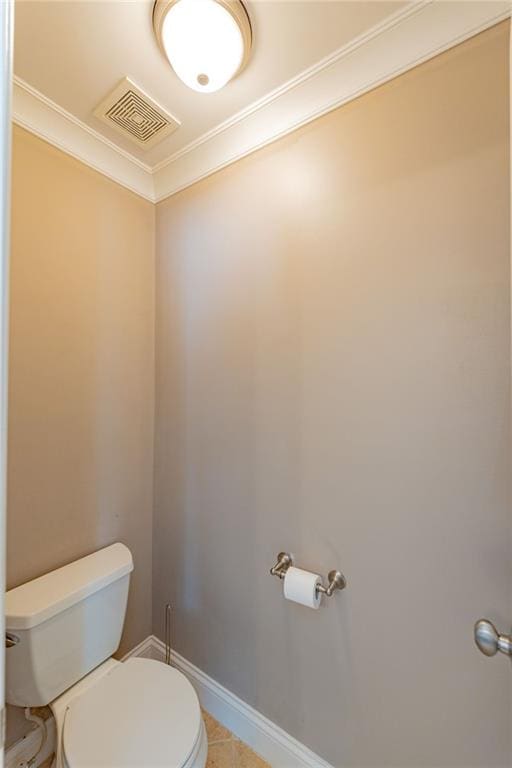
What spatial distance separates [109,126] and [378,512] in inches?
68.9

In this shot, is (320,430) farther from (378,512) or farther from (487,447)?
(487,447)

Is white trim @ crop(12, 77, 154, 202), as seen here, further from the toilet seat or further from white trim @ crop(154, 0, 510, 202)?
the toilet seat

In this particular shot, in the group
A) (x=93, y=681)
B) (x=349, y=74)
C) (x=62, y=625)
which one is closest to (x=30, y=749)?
(x=93, y=681)

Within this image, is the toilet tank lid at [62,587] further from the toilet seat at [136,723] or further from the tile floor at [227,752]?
the tile floor at [227,752]

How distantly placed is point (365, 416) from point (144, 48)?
4.38ft

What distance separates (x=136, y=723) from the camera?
98cm

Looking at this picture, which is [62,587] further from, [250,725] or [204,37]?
[204,37]

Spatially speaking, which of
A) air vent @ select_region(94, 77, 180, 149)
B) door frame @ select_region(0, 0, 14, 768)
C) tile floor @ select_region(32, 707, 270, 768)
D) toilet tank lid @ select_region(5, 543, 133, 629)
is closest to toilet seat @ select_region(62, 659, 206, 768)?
toilet tank lid @ select_region(5, 543, 133, 629)

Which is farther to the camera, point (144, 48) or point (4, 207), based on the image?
point (144, 48)

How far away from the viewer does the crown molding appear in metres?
0.90

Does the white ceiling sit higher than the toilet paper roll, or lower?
higher

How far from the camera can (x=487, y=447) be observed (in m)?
0.85

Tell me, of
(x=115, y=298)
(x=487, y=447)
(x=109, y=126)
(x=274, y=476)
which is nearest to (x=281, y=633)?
(x=274, y=476)

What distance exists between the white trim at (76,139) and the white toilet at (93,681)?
5.43 feet
